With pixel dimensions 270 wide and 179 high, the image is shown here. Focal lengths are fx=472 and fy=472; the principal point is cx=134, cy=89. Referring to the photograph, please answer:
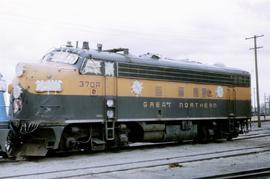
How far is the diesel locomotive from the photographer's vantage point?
14.6 m

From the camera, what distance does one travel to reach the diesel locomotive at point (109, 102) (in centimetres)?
1461

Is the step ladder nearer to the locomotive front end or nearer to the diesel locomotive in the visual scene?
the diesel locomotive

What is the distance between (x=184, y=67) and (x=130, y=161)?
23.5ft

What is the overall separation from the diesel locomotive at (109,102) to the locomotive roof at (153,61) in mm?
36

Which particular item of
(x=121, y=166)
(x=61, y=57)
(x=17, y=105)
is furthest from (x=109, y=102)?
(x=121, y=166)

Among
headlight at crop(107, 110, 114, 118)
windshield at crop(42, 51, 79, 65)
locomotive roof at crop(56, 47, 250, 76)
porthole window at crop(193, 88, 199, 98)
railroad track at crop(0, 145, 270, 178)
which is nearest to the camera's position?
railroad track at crop(0, 145, 270, 178)

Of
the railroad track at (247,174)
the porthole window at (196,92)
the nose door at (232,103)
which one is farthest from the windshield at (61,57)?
the nose door at (232,103)

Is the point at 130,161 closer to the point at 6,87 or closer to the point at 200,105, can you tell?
the point at 6,87

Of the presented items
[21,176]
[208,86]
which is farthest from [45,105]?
[208,86]

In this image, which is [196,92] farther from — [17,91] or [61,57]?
[17,91]

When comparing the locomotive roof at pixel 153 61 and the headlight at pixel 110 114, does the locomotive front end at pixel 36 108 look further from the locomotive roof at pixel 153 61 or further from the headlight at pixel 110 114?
the headlight at pixel 110 114

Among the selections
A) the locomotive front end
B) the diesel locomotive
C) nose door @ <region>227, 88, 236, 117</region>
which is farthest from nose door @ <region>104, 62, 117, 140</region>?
nose door @ <region>227, 88, 236, 117</region>

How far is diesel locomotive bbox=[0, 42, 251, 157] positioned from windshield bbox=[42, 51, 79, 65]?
35 mm

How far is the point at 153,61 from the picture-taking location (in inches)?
726
